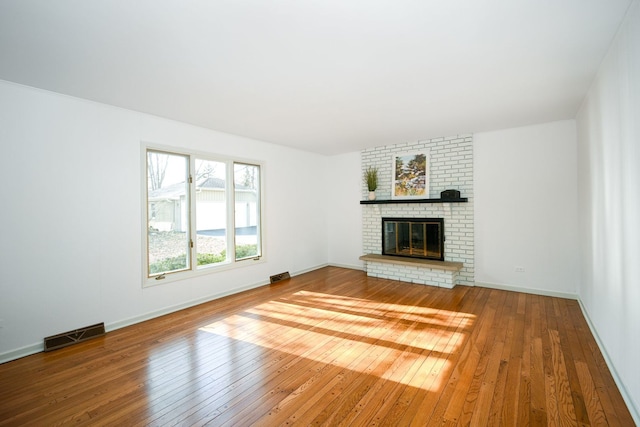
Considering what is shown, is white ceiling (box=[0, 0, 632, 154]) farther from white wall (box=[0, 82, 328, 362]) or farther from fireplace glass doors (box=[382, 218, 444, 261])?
fireplace glass doors (box=[382, 218, 444, 261])

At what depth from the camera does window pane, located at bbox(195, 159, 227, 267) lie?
14.4 ft

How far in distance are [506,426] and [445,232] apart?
383cm

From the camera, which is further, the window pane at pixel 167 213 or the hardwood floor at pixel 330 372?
the window pane at pixel 167 213

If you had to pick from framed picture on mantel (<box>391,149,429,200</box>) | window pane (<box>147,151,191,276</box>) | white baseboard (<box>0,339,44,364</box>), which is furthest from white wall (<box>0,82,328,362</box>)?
framed picture on mantel (<box>391,149,429,200</box>)

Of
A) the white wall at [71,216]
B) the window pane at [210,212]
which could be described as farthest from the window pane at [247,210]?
the white wall at [71,216]

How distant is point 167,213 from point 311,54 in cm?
296

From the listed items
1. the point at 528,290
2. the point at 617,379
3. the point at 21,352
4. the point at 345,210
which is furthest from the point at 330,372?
the point at 345,210

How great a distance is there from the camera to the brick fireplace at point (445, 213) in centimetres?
509

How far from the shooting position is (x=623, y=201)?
2137 mm

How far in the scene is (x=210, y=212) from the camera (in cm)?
455

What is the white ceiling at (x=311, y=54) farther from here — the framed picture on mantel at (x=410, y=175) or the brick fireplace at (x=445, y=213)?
the framed picture on mantel at (x=410, y=175)

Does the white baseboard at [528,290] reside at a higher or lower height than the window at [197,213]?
lower

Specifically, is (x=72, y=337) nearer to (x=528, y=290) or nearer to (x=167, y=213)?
(x=167, y=213)

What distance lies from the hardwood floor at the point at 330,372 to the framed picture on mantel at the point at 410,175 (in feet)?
7.81
